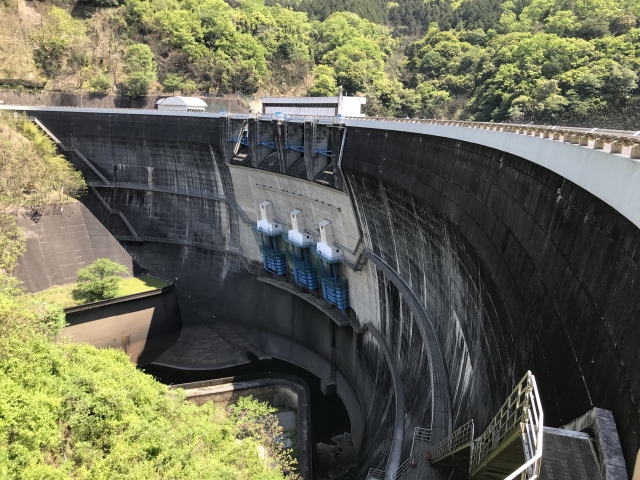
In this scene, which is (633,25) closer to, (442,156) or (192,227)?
(442,156)

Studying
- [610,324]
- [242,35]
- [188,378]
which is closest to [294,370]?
[188,378]

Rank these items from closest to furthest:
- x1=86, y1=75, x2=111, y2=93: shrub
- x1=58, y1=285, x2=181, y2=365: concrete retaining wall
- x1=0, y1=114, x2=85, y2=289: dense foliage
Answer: x1=58, y1=285, x2=181, y2=365: concrete retaining wall → x1=0, y1=114, x2=85, y2=289: dense foliage → x1=86, y1=75, x2=111, y2=93: shrub

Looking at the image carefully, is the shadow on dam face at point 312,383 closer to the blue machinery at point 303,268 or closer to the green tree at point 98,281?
the green tree at point 98,281

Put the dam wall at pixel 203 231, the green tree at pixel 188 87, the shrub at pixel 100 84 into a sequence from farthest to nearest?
the green tree at pixel 188 87 < the shrub at pixel 100 84 < the dam wall at pixel 203 231

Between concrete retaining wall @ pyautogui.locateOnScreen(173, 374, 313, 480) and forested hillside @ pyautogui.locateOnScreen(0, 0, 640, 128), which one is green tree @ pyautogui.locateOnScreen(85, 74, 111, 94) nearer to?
forested hillside @ pyautogui.locateOnScreen(0, 0, 640, 128)

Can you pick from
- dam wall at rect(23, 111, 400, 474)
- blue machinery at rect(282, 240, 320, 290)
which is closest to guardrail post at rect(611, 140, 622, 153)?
dam wall at rect(23, 111, 400, 474)

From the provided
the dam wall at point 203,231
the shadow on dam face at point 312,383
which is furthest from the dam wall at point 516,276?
the shadow on dam face at point 312,383
